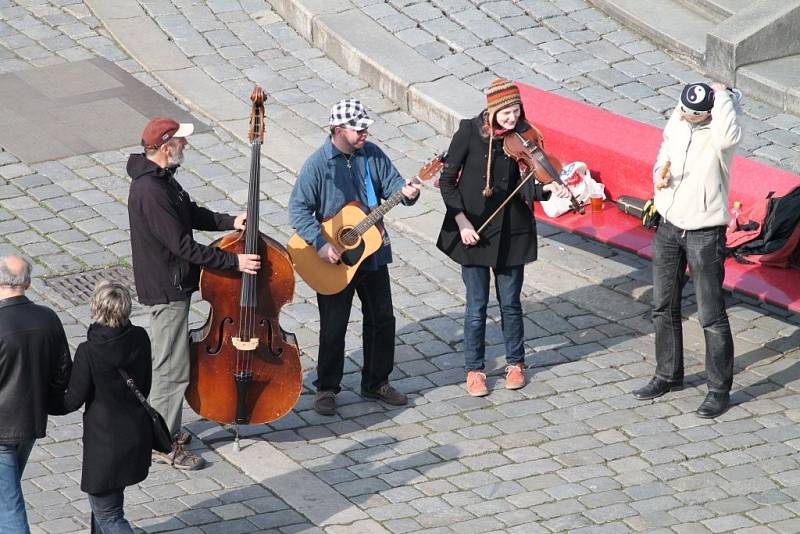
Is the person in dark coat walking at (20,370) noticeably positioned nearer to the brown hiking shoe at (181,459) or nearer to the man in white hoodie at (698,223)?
the brown hiking shoe at (181,459)

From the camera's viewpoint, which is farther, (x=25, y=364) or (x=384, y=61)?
(x=384, y=61)

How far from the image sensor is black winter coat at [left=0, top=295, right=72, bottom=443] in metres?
6.43

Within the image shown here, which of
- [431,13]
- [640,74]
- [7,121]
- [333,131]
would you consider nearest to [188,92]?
[7,121]

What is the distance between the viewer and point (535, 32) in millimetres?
13219

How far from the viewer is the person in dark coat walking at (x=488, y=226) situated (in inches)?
329

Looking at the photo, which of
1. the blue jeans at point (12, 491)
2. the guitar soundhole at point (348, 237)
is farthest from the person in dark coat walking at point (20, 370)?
the guitar soundhole at point (348, 237)

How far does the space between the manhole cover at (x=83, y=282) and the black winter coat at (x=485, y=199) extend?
2.42 meters

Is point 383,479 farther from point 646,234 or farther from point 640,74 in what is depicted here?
point 640,74

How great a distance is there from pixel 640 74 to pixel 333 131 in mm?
5183

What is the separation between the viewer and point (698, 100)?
7.96 metres

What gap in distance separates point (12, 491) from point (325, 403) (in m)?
2.21

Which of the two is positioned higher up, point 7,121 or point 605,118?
point 605,118

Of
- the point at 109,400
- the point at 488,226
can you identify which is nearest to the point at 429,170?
the point at 488,226

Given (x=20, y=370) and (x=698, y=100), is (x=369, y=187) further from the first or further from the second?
(x=20, y=370)
